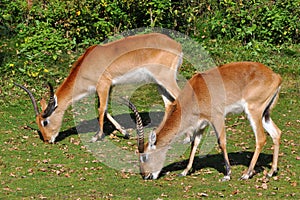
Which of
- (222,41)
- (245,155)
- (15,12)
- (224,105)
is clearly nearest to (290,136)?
(245,155)

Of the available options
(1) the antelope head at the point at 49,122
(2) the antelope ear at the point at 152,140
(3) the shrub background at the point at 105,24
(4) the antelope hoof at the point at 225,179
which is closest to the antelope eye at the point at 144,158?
(2) the antelope ear at the point at 152,140

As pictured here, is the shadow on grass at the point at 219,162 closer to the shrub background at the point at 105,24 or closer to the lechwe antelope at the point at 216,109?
the lechwe antelope at the point at 216,109

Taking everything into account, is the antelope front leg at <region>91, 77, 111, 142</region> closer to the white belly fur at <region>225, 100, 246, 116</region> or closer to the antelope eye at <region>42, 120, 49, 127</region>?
the antelope eye at <region>42, 120, 49, 127</region>

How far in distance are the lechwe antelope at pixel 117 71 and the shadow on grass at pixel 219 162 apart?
1.85 metres

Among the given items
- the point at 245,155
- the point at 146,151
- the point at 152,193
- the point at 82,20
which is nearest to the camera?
the point at 152,193

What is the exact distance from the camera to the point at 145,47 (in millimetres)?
12570

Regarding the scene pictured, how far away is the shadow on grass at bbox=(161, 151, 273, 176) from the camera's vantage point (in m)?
10.2

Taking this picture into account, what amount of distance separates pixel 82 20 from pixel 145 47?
3.73 metres

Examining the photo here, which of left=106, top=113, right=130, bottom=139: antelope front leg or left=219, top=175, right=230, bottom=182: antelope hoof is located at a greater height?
left=219, top=175, right=230, bottom=182: antelope hoof

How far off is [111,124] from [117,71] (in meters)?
1.09

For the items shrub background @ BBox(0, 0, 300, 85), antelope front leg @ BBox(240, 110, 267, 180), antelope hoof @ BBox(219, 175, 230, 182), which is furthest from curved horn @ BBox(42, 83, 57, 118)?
antelope front leg @ BBox(240, 110, 267, 180)

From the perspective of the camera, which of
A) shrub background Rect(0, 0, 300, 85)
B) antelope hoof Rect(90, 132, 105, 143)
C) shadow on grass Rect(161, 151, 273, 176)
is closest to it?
shadow on grass Rect(161, 151, 273, 176)

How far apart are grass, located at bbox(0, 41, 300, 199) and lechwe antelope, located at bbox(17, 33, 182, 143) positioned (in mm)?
636

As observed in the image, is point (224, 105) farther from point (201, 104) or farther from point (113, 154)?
point (113, 154)
